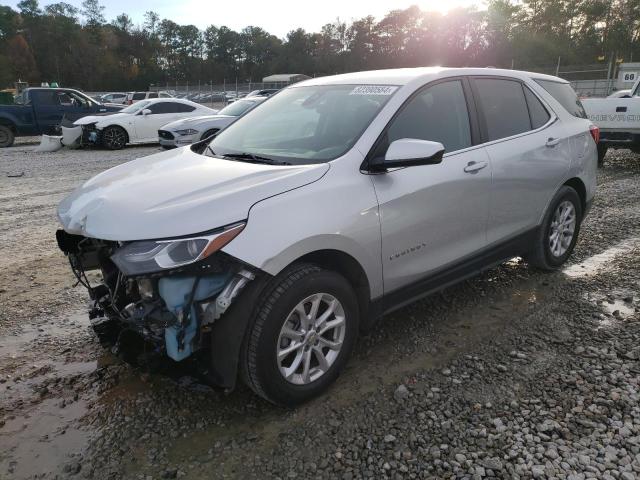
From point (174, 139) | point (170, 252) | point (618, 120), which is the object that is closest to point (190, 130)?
point (174, 139)

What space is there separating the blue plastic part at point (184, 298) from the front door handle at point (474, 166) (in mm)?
1922

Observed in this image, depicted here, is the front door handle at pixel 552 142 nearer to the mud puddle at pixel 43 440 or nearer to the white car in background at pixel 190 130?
the mud puddle at pixel 43 440

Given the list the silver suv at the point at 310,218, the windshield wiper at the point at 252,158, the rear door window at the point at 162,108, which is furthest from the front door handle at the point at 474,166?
the rear door window at the point at 162,108

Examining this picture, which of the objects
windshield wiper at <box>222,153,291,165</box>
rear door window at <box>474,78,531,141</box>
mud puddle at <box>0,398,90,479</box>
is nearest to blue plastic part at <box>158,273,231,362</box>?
mud puddle at <box>0,398,90,479</box>

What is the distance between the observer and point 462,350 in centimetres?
349

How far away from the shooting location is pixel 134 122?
50.6ft

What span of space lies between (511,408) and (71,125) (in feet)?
51.1

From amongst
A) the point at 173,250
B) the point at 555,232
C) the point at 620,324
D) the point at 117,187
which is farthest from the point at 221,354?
the point at 555,232

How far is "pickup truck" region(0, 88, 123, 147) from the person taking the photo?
1612cm

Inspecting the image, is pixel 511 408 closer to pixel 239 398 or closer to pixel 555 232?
pixel 239 398

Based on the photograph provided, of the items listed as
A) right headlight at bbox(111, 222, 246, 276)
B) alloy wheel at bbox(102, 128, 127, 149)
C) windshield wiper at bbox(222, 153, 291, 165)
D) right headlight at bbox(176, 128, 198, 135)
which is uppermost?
windshield wiper at bbox(222, 153, 291, 165)

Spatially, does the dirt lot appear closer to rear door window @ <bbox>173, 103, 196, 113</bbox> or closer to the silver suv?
the silver suv

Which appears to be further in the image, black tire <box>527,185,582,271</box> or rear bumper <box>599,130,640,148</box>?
rear bumper <box>599,130,640,148</box>

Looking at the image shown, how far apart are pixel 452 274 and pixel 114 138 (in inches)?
543
